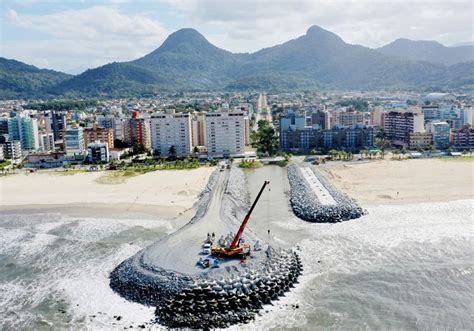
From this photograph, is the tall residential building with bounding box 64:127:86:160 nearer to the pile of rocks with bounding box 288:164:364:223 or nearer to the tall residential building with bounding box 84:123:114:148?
the tall residential building with bounding box 84:123:114:148

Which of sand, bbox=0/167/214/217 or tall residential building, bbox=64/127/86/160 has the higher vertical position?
tall residential building, bbox=64/127/86/160

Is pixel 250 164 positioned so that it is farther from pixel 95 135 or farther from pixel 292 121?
pixel 95 135

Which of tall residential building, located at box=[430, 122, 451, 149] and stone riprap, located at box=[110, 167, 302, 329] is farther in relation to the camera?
tall residential building, located at box=[430, 122, 451, 149]

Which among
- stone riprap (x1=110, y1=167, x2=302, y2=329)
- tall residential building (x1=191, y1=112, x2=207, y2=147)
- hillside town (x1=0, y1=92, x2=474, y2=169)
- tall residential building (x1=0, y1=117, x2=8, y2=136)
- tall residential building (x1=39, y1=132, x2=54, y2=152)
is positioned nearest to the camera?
stone riprap (x1=110, y1=167, x2=302, y2=329)

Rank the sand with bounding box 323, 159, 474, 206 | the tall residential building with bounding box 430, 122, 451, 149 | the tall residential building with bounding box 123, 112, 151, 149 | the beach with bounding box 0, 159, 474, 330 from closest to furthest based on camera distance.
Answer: the beach with bounding box 0, 159, 474, 330 → the sand with bounding box 323, 159, 474, 206 → the tall residential building with bounding box 430, 122, 451, 149 → the tall residential building with bounding box 123, 112, 151, 149

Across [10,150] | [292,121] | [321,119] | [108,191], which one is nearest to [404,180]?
[108,191]

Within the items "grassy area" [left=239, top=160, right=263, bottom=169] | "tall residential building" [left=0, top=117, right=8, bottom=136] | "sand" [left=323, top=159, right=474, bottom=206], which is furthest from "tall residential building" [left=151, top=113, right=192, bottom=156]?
"tall residential building" [left=0, top=117, right=8, bottom=136]

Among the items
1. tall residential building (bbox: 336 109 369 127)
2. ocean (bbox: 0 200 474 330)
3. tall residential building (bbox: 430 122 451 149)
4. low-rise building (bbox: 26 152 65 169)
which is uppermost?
tall residential building (bbox: 336 109 369 127)
